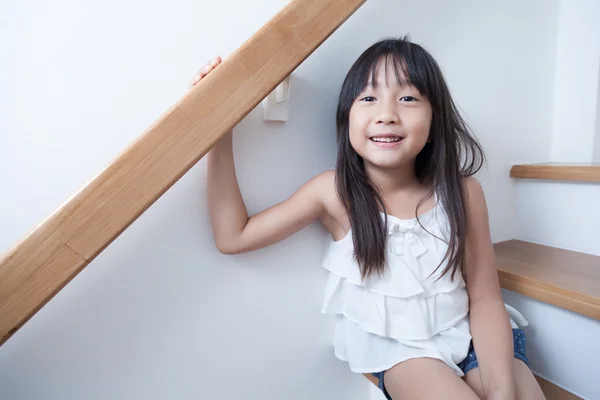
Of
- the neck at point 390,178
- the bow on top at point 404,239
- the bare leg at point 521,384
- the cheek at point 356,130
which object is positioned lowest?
the bare leg at point 521,384

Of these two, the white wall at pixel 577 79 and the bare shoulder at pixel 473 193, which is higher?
the white wall at pixel 577 79

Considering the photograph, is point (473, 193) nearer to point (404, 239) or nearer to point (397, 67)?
point (404, 239)

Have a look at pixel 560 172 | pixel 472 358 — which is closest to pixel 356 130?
pixel 472 358

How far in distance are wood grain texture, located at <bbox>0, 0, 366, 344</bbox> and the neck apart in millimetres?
265

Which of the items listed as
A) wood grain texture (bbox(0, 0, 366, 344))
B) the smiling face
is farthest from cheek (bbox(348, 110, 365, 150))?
wood grain texture (bbox(0, 0, 366, 344))

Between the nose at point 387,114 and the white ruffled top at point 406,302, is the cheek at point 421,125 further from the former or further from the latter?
the white ruffled top at point 406,302

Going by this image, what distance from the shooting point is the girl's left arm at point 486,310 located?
23.6 inches

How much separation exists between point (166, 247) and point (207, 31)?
1.12ft

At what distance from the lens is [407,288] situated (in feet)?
2.09

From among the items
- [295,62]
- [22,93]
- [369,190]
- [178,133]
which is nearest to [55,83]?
[22,93]

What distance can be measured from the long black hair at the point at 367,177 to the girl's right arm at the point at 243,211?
5cm

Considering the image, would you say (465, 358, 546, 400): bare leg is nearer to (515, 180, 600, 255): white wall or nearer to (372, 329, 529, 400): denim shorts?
(372, 329, 529, 400): denim shorts

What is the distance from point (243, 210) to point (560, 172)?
748mm

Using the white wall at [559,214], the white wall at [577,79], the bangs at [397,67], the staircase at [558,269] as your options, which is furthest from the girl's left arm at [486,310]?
the white wall at [577,79]
